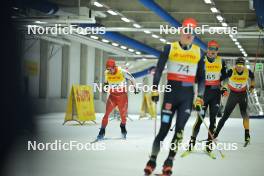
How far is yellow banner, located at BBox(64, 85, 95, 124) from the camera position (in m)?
18.7

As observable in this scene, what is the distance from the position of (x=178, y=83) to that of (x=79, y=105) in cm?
1243

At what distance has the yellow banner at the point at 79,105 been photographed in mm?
18688

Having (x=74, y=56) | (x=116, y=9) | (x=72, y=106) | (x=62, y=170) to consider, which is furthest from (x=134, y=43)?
(x=62, y=170)

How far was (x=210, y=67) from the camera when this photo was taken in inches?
394

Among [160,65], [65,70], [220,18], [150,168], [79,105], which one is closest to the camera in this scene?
[150,168]

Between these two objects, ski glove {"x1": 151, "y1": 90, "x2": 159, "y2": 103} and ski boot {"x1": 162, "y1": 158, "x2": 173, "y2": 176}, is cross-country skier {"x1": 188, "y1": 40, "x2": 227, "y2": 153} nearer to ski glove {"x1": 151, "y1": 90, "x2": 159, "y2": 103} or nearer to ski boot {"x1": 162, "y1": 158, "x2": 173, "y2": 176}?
ski glove {"x1": 151, "y1": 90, "x2": 159, "y2": 103}

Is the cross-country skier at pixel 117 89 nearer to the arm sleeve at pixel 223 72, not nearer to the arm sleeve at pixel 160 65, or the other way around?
the arm sleeve at pixel 223 72

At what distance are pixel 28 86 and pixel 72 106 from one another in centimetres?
1743

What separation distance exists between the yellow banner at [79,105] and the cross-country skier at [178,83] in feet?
40.0

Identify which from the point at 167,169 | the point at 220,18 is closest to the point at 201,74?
the point at 167,169

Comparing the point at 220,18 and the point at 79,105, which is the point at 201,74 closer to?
the point at 79,105

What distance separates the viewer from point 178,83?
6559mm

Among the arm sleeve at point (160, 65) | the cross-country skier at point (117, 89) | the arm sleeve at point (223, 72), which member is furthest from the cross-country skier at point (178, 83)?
the cross-country skier at point (117, 89)

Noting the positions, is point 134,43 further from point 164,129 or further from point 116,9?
point 164,129
